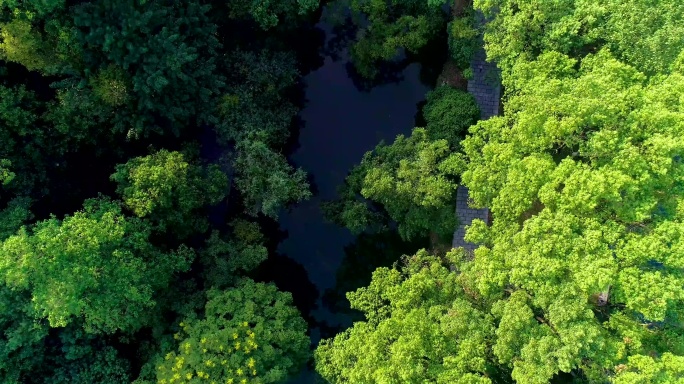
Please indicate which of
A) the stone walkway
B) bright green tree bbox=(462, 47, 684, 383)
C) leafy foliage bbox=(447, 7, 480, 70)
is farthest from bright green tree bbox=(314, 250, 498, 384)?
leafy foliage bbox=(447, 7, 480, 70)

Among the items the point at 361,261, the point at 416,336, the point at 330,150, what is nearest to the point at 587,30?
the point at 330,150

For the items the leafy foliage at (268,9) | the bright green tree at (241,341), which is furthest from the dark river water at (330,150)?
the bright green tree at (241,341)

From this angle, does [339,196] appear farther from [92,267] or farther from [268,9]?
[92,267]

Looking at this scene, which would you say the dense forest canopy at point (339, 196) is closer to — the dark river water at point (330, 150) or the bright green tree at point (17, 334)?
the bright green tree at point (17, 334)

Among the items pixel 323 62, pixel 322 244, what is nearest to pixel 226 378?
pixel 322 244

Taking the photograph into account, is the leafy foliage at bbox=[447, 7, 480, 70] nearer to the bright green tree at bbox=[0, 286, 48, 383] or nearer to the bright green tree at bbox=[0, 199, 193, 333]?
the bright green tree at bbox=[0, 199, 193, 333]
